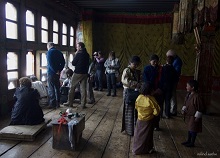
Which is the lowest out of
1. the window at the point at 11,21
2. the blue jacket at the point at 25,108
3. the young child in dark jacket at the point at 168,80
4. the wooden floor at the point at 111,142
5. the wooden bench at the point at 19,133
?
the wooden floor at the point at 111,142

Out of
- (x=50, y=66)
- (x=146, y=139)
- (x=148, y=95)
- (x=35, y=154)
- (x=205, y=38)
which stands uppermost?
(x=205, y=38)

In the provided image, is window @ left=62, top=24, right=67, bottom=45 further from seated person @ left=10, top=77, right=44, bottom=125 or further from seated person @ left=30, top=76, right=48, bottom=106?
seated person @ left=10, top=77, right=44, bottom=125

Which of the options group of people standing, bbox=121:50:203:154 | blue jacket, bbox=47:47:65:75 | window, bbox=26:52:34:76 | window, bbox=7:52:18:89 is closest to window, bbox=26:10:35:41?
window, bbox=26:52:34:76

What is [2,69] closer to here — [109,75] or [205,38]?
[109,75]

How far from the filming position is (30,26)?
5.70 m

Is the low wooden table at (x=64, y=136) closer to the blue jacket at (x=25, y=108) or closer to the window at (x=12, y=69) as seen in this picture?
the blue jacket at (x=25, y=108)

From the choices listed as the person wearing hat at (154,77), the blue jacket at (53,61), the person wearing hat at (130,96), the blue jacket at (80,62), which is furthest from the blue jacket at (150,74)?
the blue jacket at (53,61)

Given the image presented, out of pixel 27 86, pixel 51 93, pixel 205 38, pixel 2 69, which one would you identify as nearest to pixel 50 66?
pixel 51 93

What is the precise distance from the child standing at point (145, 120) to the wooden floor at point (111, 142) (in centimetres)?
14

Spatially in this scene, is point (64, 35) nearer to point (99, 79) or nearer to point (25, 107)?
point (99, 79)

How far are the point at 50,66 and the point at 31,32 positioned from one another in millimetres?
1280

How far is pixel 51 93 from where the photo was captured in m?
5.47

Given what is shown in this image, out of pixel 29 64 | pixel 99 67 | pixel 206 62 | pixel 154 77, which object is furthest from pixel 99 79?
pixel 154 77

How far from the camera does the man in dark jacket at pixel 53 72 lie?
17.4 ft
